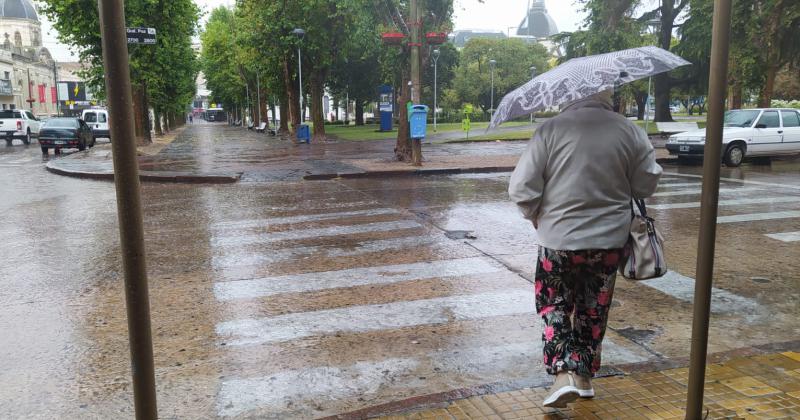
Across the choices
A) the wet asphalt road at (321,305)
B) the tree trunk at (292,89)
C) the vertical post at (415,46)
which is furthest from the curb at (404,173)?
the tree trunk at (292,89)

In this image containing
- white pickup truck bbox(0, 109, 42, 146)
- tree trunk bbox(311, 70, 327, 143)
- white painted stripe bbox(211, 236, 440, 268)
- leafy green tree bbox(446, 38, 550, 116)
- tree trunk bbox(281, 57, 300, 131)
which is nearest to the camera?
white painted stripe bbox(211, 236, 440, 268)

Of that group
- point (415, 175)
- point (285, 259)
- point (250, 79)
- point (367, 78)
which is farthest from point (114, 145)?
point (250, 79)

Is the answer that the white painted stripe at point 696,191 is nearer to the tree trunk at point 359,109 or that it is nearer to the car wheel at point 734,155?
the car wheel at point 734,155

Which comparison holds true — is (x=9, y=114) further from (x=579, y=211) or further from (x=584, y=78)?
(x=579, y=211)

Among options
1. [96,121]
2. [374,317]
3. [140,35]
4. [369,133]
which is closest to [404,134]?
[140,35]

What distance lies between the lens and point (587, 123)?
3.35 metres

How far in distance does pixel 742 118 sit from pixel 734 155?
1.37m

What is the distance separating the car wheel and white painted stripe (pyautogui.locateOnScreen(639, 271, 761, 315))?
13044 mm

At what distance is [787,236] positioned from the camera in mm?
8469

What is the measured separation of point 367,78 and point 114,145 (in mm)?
51594

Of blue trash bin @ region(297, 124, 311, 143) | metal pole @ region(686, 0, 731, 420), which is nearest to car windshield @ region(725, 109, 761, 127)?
metal pole @ region(686, 0, 731, 420)

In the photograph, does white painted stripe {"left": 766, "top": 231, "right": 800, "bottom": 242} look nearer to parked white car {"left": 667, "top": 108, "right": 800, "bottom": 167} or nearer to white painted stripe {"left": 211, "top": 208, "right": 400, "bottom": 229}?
white painted stripe {"left": 211, "top": 208, "right": 400, "bottom": 229}

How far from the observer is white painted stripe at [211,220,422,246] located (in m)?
8.42

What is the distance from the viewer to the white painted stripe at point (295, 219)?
954cm
